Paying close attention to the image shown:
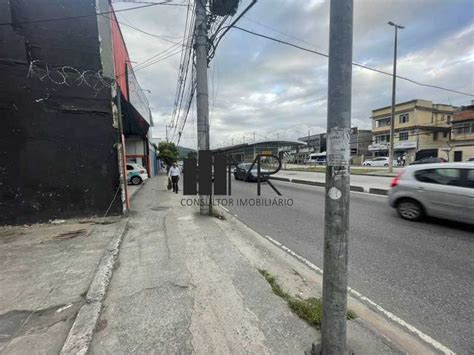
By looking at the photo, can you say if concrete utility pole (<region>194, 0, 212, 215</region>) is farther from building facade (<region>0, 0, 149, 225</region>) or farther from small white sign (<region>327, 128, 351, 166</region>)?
small white sign (<region>327, 128, 351, 166</region>)

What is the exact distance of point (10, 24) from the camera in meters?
6.03

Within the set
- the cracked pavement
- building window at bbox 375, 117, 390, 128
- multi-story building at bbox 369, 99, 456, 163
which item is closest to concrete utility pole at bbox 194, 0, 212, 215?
the cracked pavement

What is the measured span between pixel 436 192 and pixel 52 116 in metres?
9.98

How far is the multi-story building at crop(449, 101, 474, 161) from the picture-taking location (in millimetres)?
33644

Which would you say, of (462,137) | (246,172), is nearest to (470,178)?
(246,172)

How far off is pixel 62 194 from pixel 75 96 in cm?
269

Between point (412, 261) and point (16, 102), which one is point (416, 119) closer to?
point (412, 261)

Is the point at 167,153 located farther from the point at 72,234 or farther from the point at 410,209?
the point at 410,209

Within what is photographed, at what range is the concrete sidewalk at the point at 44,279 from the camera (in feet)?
8.31

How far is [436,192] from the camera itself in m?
6.04

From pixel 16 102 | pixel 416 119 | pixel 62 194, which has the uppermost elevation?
pixel 416 119

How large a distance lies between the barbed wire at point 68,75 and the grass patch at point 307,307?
274 inches

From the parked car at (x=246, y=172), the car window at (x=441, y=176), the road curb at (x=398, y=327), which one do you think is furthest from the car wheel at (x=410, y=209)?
the parked car at (x=246, y=172)

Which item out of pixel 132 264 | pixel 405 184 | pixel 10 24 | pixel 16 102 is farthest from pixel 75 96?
pixel 405 184
